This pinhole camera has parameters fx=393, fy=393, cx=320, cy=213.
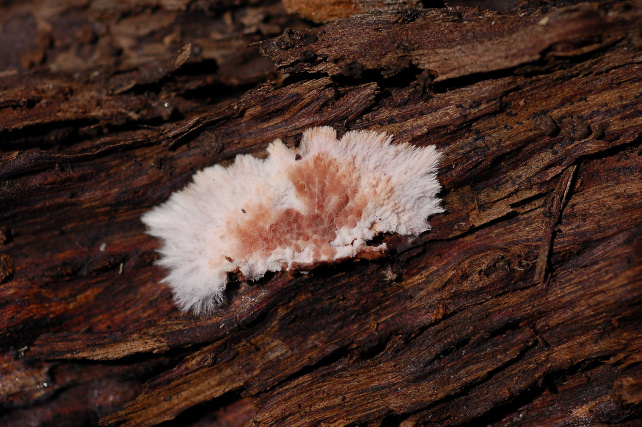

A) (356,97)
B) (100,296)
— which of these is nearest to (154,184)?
(100,296)

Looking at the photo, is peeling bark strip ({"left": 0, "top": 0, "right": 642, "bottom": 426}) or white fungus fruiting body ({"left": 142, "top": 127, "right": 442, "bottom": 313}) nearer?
peeling bark strip ({"left": 0, "top": 0, "right": 642, "bottom": 426})

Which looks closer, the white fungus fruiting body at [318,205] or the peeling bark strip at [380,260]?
the peeling bark strip at [380,260]

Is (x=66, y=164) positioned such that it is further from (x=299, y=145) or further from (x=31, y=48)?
(x=31, y=48)

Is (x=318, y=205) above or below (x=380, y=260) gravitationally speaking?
above
